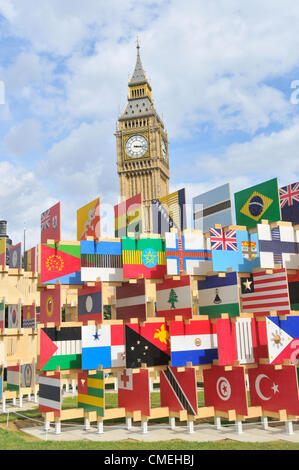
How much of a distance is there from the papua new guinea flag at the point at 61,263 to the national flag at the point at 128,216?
4.91ft

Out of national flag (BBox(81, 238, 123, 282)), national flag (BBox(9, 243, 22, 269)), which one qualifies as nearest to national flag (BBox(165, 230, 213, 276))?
national flag (BBox(81, 238, 123, 282))

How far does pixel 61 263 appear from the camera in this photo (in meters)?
12.7

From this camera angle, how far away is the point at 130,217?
13422 millimetres

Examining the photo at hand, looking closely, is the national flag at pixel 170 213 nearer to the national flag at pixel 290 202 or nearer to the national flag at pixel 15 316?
the national flag at pixel 290 202

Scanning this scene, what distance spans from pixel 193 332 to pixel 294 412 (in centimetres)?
311

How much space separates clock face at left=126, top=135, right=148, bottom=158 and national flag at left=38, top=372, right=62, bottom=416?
3195 inches

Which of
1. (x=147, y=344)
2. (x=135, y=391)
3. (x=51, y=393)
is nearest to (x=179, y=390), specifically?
(x=135, y=391)

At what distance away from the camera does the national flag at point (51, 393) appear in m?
12.2

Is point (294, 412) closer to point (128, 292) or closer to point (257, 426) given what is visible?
point (257, 426)

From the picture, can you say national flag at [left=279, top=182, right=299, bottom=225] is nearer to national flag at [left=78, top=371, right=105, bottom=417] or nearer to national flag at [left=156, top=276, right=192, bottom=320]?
national flag at [left=156, top=276, right=192, bottom=320]

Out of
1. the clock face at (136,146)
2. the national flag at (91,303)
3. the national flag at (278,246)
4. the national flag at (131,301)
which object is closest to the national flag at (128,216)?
the national flag at (131,301)

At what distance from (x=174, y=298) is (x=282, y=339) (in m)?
3.01

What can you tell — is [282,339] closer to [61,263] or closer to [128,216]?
[128,216]

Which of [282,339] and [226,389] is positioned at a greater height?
[282,339]
